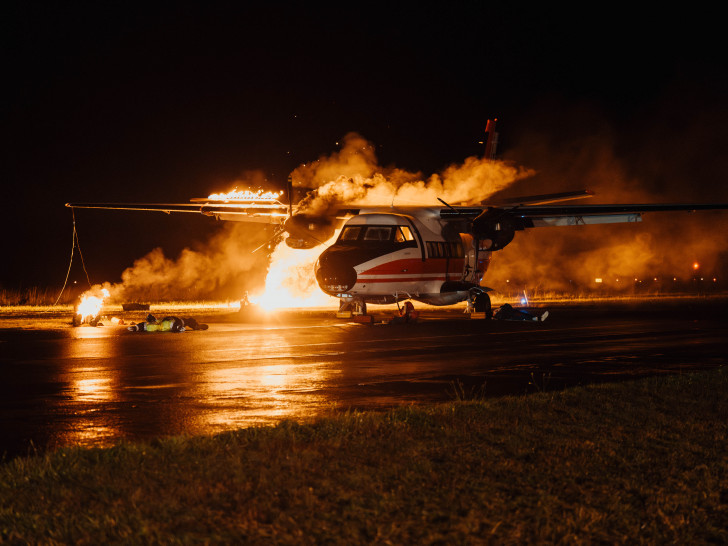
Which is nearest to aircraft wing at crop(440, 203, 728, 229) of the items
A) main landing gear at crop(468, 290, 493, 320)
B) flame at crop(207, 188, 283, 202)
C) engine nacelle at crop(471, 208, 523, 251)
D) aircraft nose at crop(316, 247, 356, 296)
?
engine nacelle at crop(471, 208, 523, 251)

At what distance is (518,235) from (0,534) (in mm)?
51492

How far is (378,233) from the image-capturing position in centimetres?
2864

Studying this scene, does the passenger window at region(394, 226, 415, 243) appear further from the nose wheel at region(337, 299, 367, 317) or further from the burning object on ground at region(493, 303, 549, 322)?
the burning object on ground at region(493, 303, 549, 322)

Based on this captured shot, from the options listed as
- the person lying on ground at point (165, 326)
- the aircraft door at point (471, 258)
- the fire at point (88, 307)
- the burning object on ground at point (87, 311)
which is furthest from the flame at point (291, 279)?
the person lying on ground at point (165, 326)

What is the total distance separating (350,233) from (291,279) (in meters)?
14.9

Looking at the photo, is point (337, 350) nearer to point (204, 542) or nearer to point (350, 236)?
point (350, 236)

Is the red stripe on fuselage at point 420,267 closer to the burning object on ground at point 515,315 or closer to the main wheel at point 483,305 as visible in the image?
the main wheel at point 483,305

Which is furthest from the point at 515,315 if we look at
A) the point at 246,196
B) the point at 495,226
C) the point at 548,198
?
the point at 246,196

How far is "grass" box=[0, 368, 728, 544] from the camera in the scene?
19.6ft

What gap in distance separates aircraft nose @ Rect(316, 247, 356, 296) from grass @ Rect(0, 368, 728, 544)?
16615mm

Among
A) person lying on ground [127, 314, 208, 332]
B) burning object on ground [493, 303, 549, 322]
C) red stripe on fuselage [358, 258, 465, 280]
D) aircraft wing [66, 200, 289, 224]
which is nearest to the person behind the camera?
person lying on ground [127, 314, 208, 332]

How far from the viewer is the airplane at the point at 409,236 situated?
27.4m

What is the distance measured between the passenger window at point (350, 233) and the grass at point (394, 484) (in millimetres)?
18607

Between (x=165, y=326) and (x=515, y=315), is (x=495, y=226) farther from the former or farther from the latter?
(x=165, y=326)
